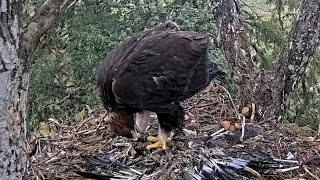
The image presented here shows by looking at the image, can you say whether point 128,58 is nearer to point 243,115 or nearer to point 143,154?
point 143,154

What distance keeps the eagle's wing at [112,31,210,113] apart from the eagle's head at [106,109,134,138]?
0.18 meters

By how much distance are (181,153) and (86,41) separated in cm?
297

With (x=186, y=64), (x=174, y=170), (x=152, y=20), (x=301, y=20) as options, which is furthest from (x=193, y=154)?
(x=152, y=20)

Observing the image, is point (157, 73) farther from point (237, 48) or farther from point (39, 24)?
point (39, 24)

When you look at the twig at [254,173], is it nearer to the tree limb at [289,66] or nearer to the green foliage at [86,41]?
the tree limb at [289,66]

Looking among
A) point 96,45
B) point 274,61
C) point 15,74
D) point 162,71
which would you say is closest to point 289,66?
point 274,61

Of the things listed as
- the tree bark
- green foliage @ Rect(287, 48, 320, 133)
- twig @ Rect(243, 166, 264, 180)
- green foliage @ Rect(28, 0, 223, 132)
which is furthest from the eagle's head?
green foliage @ Rect(287, 48, 320, 133)

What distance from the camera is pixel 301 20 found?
13.9ft

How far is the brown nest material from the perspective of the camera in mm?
3682

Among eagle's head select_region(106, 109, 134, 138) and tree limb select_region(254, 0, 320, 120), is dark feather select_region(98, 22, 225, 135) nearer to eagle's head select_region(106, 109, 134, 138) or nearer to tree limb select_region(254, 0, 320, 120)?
eagle's head select_region(106, 109, 134, 138)

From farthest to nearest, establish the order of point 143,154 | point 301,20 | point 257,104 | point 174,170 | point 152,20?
point 152,20 < point 257,104 < point 301,20 < point 143,154 < point 174,170

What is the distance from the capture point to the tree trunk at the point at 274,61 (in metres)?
4.21

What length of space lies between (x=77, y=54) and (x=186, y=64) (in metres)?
3.02

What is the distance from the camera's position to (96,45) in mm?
6461
